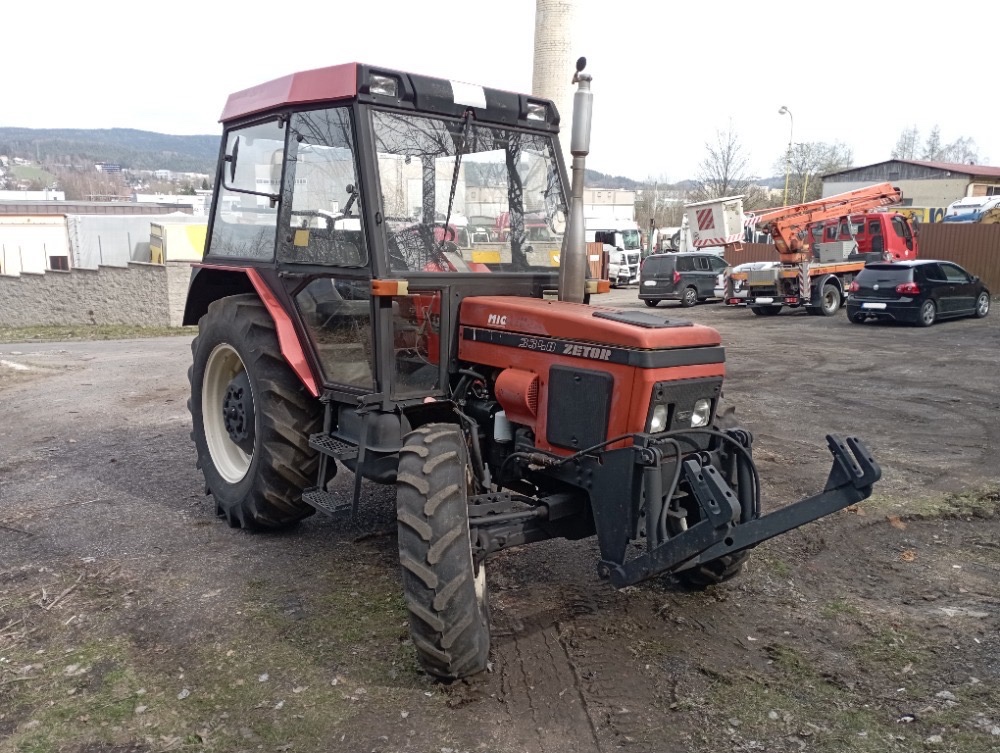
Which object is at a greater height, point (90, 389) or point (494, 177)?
point (494, 177)

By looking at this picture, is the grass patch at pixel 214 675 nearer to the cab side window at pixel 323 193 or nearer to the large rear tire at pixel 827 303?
the cab side window at pixel 323 193

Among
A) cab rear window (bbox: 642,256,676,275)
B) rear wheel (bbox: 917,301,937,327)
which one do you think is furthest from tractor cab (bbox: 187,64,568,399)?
cab rear window (bbox: 642,256,676,275)

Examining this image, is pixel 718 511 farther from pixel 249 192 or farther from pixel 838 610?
pixel 249 192

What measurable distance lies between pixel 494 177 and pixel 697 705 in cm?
295

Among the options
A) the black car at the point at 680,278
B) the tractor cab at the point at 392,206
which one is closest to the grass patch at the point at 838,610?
the tractor cab at the point at 392,206

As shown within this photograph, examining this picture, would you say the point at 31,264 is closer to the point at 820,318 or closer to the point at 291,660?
the point at 820,318

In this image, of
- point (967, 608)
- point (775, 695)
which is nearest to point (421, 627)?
point (775, 695)

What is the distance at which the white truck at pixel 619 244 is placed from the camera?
3144cm

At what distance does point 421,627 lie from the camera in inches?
137

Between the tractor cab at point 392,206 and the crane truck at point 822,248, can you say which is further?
the crane truck at point 822,248

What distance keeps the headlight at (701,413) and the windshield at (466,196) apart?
1410mm

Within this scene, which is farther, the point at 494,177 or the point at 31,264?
the point at 31,264

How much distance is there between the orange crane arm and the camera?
20.8 m

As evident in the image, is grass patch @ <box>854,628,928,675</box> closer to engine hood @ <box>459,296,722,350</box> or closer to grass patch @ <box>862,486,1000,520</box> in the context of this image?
engine hood @ <box>459,296,722,350</box>
